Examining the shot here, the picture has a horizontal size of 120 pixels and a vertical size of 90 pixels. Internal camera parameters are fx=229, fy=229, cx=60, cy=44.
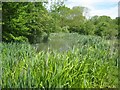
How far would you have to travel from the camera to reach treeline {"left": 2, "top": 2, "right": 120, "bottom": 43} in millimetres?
3998

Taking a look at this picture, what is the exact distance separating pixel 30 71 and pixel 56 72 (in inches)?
8.1

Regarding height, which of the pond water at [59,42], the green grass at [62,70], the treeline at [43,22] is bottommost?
the green grass at [62,70]

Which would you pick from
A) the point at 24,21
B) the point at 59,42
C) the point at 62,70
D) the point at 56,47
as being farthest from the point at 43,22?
the point at 62,70

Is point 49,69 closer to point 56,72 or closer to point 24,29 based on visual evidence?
point 56,72

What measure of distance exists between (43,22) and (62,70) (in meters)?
2.61

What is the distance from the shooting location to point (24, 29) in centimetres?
429

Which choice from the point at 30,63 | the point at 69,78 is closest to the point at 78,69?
the point at 69,78

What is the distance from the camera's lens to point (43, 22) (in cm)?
435

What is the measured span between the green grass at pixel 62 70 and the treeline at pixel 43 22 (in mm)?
1169

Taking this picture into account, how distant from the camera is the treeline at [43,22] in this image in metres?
4.00

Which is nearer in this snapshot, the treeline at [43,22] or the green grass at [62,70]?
the green grass at [62,70]

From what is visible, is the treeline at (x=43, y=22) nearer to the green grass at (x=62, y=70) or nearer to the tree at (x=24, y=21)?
the tree at (x=24, y=21)

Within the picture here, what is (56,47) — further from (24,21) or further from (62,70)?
(62,70)

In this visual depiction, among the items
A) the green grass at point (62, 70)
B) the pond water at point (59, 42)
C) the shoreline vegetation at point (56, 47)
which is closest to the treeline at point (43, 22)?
the shoreline vegetation at point (56, 47)
